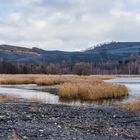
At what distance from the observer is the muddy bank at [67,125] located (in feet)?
51.8

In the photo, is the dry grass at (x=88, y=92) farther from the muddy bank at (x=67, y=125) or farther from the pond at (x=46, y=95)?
the muddy bank at (x=67, y=125)

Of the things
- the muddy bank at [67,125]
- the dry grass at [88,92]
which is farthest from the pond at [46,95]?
the muddy bank at [67,125]

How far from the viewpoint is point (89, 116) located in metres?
22.3

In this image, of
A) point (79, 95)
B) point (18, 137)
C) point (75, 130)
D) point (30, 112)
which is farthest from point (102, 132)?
point (79, 95)

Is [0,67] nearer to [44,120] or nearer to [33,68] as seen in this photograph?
[33,68]

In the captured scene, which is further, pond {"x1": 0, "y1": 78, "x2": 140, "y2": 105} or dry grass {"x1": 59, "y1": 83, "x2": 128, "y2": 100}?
dry grass {"x1": 59, "y1": 83, "x2": 128, "y2": 100}

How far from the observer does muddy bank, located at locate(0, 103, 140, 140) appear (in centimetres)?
1580

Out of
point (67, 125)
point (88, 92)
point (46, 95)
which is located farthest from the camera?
point (46, 95)

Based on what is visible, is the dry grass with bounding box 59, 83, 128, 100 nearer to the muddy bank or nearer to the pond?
the pond

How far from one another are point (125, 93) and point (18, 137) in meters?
30.0

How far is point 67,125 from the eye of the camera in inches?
725

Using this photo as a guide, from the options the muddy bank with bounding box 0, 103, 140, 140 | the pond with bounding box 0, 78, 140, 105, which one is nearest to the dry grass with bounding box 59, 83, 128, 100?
the pond with bounding box 0, 78, 140, 105

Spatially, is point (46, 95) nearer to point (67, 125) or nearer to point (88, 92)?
point (88, 92)

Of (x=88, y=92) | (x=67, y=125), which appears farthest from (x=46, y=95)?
(x=67, y=125)
